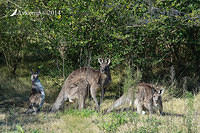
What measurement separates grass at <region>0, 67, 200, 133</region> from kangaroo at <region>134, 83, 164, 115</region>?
32cm

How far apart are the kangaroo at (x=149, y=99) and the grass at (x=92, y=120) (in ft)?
1.06

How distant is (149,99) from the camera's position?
28.9ft

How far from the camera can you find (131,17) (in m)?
10.3

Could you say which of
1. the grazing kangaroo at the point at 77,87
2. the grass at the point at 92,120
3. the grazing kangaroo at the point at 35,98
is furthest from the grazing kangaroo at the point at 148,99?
the grazing kangaroo at the point at 35,98

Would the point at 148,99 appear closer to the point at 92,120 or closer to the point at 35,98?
the point at 92,120

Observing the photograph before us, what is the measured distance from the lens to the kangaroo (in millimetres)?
8742

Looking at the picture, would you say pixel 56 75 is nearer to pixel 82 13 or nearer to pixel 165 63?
pixel 82 13

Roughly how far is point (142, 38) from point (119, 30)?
4.13ft

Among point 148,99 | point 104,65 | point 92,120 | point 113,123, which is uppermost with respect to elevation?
point 104,65

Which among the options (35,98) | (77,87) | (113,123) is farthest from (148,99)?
(35,98)

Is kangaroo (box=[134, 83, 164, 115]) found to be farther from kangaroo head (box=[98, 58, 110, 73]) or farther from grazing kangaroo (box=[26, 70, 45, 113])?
grazing kangaroo (box=[26, 70, 45, 113])

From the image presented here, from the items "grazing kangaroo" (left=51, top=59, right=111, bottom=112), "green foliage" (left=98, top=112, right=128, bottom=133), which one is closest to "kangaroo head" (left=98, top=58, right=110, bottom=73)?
"grazing kangaroo" (left=51, top=59, right=111, bottom=112)

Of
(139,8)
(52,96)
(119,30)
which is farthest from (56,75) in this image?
(139,8)

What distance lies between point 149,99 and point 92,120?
6.59ft
